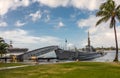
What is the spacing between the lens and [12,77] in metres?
30.8

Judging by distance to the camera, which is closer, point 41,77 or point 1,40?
point 41,77

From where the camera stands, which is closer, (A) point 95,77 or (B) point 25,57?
(A) point 95,77

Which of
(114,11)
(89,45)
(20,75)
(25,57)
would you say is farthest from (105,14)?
(89,45)

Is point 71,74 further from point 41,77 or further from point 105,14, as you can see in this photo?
point 105,14

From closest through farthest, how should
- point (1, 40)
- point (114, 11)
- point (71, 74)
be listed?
point (71, 74)
point (114, 11)
point (1, 40)

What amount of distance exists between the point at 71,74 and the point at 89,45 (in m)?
133

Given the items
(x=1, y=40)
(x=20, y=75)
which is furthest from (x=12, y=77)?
(x=1, y=40)

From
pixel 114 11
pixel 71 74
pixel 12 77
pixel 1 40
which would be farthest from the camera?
pixel 1 40

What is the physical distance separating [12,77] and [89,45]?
136424mm

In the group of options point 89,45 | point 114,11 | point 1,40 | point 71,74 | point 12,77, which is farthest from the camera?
point 89,45

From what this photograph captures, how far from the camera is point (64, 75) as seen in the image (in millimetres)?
32031

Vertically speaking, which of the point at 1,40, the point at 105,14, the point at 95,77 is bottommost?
the point at 95,77

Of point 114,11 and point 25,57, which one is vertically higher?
point 114,11

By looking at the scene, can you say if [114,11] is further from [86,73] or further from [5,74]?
[5,74]
